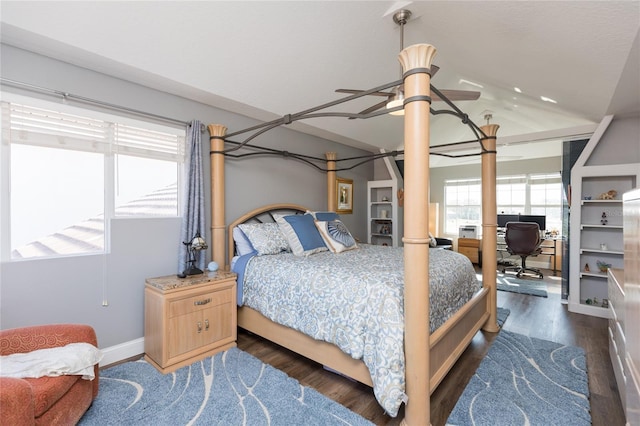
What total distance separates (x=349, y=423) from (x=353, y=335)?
1.53 ft

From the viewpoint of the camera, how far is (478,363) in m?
2.39

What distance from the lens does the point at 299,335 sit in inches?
91.7

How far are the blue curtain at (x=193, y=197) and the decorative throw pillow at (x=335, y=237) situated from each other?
1228 mm

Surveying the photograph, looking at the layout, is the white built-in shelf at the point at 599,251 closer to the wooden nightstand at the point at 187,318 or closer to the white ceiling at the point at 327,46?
the white ceiling at the point at 327,46

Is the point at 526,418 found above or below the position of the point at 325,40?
below

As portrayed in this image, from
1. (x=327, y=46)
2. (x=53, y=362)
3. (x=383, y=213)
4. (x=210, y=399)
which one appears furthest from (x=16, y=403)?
(x=383, y=213)

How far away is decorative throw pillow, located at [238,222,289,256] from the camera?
2.95 m

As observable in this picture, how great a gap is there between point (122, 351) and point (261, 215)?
6.04 feet

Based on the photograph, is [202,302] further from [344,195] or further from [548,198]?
[548,198]

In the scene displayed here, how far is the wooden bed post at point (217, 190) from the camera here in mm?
2980

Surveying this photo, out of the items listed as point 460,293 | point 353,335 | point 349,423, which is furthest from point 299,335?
point 460,293

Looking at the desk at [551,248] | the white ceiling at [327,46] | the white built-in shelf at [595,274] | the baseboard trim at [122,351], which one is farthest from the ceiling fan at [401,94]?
the desk at [551,248]

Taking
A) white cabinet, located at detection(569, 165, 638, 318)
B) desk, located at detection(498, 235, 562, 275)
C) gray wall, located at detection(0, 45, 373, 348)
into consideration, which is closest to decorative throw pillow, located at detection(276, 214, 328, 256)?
gray wall, located at detection(0, 45, 373, 348)

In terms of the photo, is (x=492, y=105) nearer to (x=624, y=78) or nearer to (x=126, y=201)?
(x=624, y=78)
